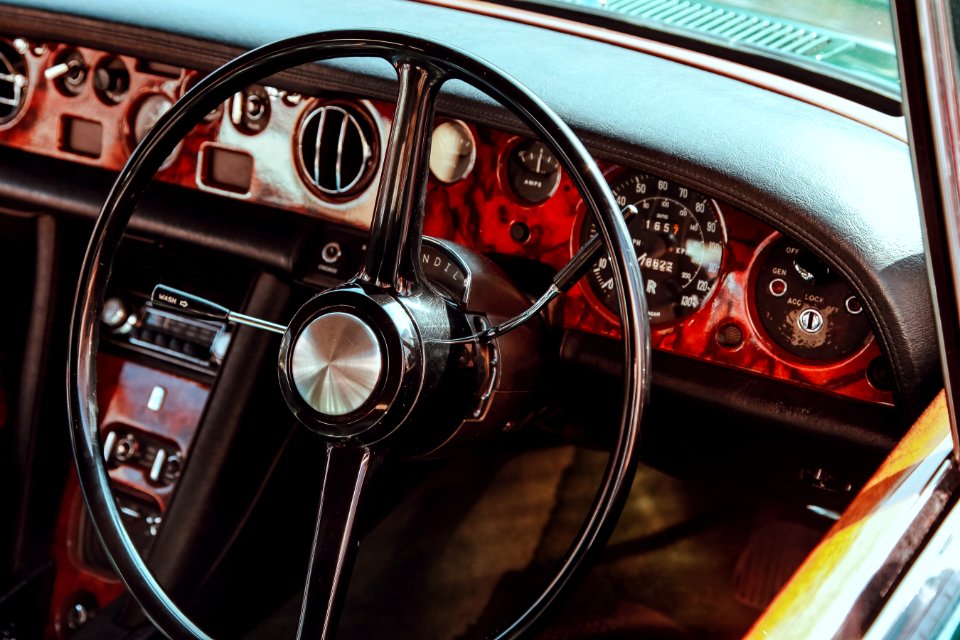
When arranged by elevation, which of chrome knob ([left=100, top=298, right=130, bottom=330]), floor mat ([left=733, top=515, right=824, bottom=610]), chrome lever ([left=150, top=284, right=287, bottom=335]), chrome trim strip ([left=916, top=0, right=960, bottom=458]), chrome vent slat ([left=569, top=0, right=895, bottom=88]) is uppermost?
chrome vent slat ([left=569, top=0, right=895, bottom=88])

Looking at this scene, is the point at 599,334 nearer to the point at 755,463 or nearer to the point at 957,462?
the point at 755,463

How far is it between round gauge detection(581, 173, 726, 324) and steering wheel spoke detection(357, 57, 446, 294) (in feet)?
1.08

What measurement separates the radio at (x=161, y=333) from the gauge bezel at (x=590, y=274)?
671 millimetres

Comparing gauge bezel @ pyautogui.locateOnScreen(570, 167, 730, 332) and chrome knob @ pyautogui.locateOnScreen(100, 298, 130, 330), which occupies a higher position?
gauge bezel @ pyautogui.locateOnScreen(570, 167, 730, 332)

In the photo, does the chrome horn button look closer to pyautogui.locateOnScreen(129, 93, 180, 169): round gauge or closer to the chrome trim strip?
the chrome trim strip

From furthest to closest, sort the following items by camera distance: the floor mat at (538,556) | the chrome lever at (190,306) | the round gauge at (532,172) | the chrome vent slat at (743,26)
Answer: the floor mat at (538,556) < the chrome vent slat at (743,26) < the round gauge at (532,172) < the chrome lever at (190,306)

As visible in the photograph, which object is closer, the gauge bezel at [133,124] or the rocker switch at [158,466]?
the gauge bezel at [133,124]

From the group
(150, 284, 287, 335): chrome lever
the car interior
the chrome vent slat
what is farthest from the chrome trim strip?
the chrome vent slat

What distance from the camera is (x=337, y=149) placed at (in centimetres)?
141

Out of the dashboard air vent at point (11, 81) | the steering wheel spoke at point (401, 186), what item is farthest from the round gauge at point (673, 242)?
the dashboard air vent at point (11, 81)

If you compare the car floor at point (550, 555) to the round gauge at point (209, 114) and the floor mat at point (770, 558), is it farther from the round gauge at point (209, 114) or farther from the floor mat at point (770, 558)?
the round gauge at point (209, 114)

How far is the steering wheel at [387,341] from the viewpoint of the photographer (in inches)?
34.2

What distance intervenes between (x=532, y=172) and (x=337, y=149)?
289 millimetres

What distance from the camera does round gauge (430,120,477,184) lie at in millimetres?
1339
